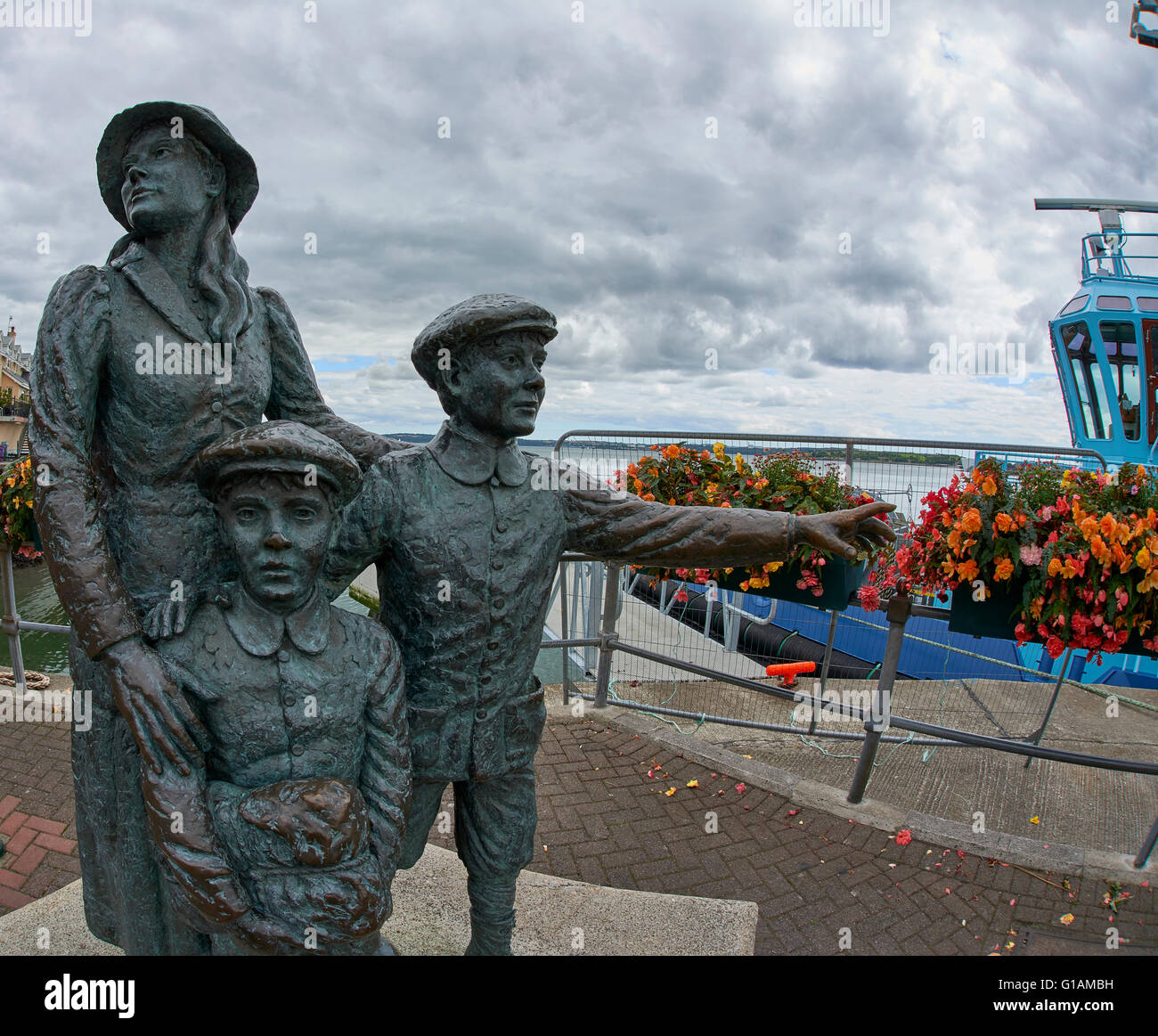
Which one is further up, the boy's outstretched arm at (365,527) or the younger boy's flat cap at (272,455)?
the younger boy's flat cap at (272,455)

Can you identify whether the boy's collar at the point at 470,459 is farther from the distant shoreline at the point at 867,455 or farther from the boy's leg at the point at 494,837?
the distant shoreline at the point at 867,455

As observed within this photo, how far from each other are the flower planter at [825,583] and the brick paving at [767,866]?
1332 mm

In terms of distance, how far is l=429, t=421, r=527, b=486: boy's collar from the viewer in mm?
2262

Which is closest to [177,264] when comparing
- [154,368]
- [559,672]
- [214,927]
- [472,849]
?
[154,368]

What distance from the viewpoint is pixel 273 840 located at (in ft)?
5.73

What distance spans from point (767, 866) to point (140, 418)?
3847mm

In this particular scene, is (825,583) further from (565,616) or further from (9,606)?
(9,606)

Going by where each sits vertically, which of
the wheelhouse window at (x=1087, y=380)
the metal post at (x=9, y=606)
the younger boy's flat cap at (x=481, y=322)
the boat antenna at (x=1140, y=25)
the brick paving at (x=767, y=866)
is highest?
the boat antenna at (x=1140, y=25)

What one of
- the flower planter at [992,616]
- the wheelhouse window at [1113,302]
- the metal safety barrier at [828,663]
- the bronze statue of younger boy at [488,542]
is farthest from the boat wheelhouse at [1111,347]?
the bronze statue of younger boy at [488,542]

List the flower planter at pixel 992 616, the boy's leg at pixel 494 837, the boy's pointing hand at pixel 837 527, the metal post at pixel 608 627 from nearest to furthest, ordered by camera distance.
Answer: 1. the boy's pointing hand at pixel 837 527
2. the boy's leg at pixel 494 837
3. the flower planter at pixel 992 616
4. the metal post at pixel 608 627

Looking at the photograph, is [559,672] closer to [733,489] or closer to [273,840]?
[733,489]

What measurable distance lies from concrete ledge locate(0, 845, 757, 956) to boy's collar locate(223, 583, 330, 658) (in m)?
1.64

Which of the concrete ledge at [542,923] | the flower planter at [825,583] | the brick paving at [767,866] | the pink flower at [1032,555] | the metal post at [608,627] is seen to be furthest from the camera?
the metal post at [608,627]

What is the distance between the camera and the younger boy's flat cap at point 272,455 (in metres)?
1.74
